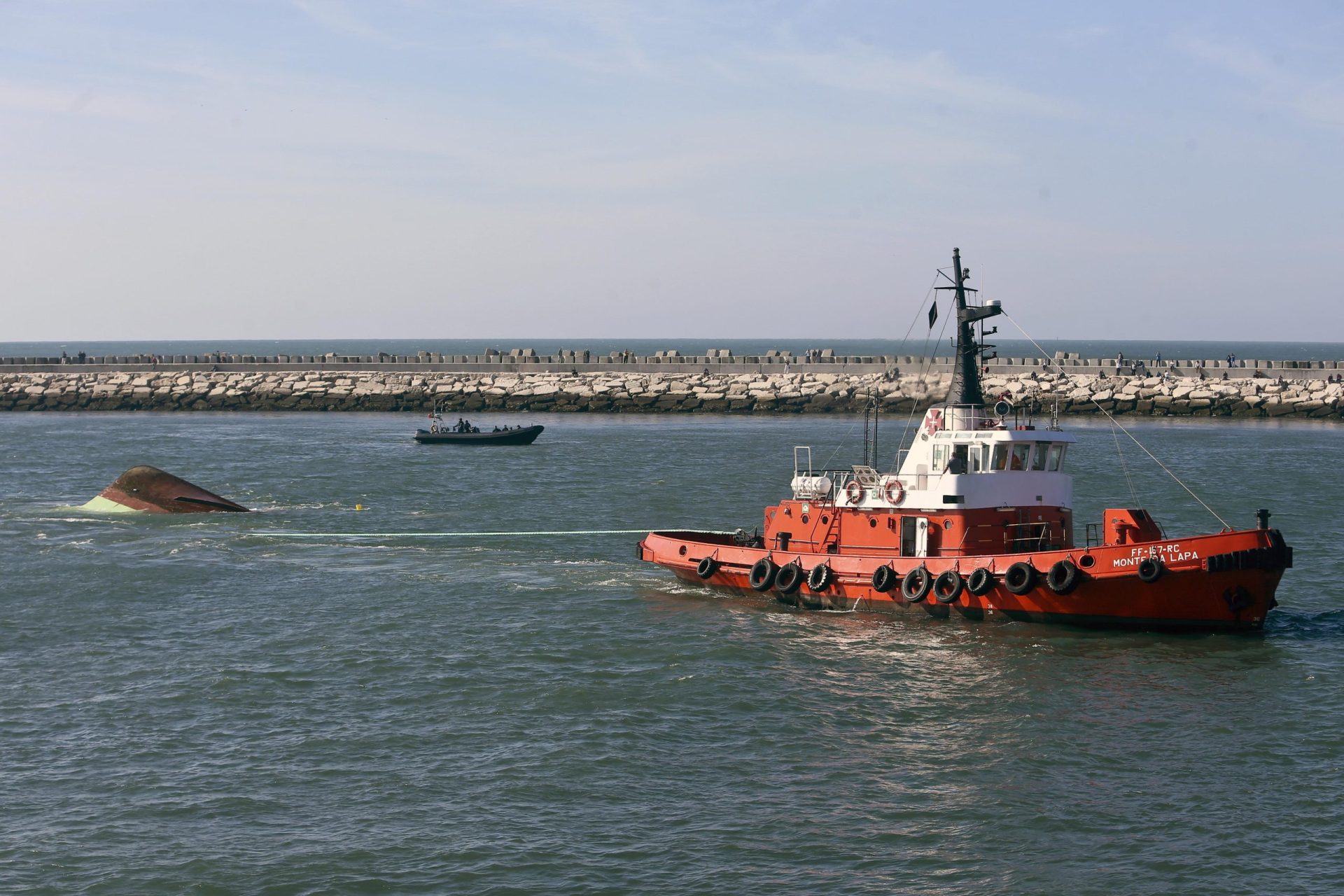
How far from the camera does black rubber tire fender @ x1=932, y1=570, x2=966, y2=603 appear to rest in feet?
84.5

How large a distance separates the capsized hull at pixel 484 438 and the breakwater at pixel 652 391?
21.7 meters

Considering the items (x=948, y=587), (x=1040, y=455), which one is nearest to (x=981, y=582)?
(x=948, y=587)

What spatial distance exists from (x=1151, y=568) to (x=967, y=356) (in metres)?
6.13

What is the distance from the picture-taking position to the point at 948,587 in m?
25.9

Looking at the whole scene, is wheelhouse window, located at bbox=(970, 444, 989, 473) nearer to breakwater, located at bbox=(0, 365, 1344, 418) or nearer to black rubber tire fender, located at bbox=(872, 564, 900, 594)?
black rubber tire fender, located at bbox=(872, 564, 900, 594)

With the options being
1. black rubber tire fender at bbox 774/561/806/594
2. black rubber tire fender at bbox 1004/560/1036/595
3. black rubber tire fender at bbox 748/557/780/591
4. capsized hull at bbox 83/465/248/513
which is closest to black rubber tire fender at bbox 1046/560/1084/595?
black rubber tire fender at bbox 1004/560/1036/595

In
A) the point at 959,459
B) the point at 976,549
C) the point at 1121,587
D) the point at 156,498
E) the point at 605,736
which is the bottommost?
the point at 605,736

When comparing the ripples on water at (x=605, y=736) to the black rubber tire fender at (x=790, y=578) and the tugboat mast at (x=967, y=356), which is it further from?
the tugboat mast at (x=967, y=356)

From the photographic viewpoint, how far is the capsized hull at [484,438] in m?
66.0

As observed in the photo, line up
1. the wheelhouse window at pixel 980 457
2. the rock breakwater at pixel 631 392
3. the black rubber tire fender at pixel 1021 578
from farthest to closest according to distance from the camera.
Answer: the rock breakwater at pixel 631 392, the wheelhouse window at pixel 980 457, the black rubber tire fender at pixel 1021 578

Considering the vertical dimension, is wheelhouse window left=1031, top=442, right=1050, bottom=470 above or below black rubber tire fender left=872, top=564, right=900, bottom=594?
above

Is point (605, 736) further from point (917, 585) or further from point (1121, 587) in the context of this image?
point (1121, 587)

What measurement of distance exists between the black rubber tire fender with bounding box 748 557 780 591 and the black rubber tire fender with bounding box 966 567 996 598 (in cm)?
436

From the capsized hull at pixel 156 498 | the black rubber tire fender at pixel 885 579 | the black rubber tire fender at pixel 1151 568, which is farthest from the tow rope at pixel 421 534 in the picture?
the black rubber tire fender at pixel 1151 568
